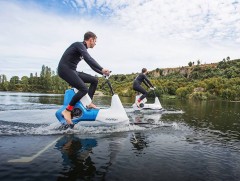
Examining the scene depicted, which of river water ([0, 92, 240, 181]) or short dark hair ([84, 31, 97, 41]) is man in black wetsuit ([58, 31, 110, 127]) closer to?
short dark hair ([84, 31, 97, 41])

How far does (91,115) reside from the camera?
8031 mm

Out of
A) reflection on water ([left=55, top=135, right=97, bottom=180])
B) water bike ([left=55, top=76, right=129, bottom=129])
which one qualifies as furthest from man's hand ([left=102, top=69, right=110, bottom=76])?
reflection on water ([left=55, top=135, right=97, bottom=180])

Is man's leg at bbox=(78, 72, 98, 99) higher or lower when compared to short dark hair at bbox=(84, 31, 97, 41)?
lower

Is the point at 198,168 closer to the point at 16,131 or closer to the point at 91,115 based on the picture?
the point at 91,115

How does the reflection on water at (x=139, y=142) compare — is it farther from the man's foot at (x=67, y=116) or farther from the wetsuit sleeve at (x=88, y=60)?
the wetsuit sleeve at (x=88, y=60)

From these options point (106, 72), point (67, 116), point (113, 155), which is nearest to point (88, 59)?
point (106, 72)

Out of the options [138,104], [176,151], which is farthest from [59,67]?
[138,104]

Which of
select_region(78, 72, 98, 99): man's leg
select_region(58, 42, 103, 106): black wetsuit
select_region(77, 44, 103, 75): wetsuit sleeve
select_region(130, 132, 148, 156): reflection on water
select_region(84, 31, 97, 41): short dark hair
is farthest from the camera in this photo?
select_region(78, 72, 98, 99): man's leg

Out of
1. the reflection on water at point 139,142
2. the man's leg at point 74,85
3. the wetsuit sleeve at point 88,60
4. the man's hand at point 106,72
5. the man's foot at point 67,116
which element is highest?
the wetsuit sleeve at point 88,60

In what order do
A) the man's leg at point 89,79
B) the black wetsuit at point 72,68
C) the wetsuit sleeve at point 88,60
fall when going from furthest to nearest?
1. the man's leg at point 89,79
2. the black wetsuit at point 72,68
3. the wetsuit sleeve at point 88,60

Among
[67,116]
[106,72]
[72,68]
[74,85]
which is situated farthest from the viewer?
[72,68]

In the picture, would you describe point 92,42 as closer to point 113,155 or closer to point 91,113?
point 91,113

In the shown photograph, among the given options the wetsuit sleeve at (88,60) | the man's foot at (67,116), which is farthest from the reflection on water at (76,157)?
the wetsuit sleeve at (88,60)

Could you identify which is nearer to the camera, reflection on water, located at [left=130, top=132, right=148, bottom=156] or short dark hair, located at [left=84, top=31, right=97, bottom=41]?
reflection on water, located at [left=130, top=132, right=148, bottom=156]
